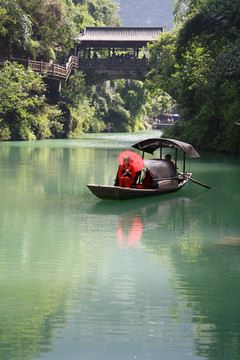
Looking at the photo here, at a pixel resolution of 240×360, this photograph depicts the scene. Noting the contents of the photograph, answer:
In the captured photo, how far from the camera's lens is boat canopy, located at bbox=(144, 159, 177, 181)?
51.7 feet

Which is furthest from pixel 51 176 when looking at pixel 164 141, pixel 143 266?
pixel 143 266

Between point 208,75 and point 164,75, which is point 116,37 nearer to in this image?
point 164,75

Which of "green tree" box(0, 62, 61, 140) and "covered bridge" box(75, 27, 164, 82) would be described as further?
"covered bridge" box(75, 27, 164, 82)

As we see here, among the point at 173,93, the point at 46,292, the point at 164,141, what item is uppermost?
the point at 173,93

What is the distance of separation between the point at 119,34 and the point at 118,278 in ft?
158

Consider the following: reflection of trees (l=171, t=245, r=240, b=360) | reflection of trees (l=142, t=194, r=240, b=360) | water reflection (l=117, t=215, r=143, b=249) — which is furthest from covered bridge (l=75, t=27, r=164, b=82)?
reflection of trees (l=171, t=245, r=240, b=360)

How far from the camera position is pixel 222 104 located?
30922mm

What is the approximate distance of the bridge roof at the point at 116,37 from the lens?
171 ft

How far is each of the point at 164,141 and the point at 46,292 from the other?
10333 millimetres

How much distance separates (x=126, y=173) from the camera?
14.7 m

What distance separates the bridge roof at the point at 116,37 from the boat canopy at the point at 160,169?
120 ft

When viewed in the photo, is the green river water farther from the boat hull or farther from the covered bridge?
the covered bridge

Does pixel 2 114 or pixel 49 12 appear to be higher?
pixel 49 12

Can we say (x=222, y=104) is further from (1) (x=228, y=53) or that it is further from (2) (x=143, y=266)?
(2) (x=143, y=266)
